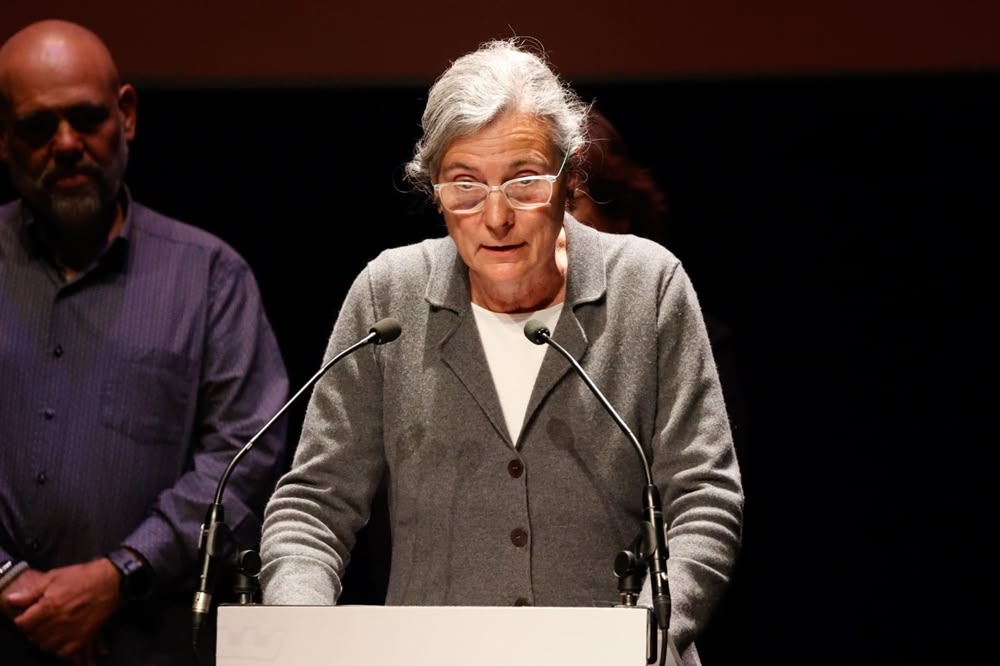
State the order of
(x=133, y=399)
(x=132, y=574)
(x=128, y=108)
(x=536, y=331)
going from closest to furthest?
1. (x=536, y=331)
2. (x=132, y=574)
3. (x=133, y=399)
4. (x=128, y=108)

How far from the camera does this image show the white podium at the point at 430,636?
1825 millimetres

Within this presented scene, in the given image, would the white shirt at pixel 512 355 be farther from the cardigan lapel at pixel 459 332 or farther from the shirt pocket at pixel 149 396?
the shirt pocket at pixel 149 396

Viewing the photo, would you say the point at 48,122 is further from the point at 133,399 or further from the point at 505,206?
the point at 505,206

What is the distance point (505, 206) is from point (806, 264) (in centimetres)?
195

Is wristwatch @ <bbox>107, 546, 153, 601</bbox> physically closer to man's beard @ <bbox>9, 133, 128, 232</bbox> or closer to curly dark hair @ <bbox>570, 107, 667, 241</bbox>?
man's beard @ <bbox>9, 133, 128, 232</bbox>

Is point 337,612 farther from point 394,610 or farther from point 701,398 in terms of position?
point 701,398

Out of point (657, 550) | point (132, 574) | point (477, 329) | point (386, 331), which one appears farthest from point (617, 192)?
point (657, 550)

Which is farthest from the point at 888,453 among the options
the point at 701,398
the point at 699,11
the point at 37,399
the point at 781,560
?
the point at 37,399

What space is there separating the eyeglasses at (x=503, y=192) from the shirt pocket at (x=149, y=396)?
44.9 inches

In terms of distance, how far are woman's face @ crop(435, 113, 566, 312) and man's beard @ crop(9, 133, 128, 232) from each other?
49.6 inches

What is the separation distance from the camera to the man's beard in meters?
3.43

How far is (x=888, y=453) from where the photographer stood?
4.19 metres

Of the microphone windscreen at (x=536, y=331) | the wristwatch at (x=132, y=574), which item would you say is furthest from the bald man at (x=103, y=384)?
the microphone windscreen at (x=536, y=331)

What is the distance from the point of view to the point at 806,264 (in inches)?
165
